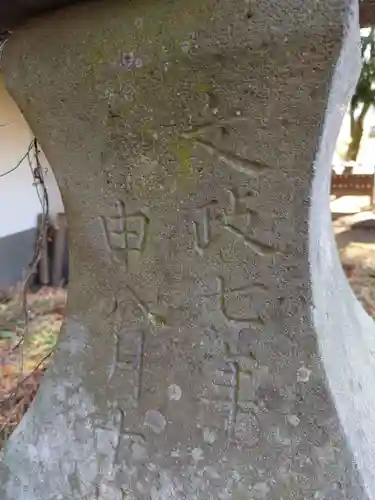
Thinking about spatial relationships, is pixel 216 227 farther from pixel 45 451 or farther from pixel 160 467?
pixel 45 451

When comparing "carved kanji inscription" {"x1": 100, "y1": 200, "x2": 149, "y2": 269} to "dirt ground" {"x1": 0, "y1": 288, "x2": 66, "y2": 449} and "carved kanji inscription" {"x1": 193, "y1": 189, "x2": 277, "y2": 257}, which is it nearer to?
"carved kanji inscription" {"x1": 193, "y1": 189, "x2": 277, "y2": 257}

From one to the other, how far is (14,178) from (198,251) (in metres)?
4.17

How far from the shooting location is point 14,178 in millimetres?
5008

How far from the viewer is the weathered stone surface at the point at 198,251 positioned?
3.49 ft

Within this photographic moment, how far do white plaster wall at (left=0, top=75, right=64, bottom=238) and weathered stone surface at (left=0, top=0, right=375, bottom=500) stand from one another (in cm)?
363

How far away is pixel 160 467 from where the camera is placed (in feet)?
4.04

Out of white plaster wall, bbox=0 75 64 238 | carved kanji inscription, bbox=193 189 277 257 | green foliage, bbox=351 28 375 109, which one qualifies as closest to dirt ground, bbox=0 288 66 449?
white plaster wall, bbox=0 75 64 238

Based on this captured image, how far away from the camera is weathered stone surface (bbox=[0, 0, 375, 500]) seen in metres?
1.06

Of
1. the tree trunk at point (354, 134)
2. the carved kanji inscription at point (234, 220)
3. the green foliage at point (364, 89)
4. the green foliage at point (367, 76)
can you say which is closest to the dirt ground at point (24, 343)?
the carved kanji inscription at point (234, 220)

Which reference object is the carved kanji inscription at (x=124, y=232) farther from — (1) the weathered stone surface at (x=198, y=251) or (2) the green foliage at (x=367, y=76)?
(2) the green foliage at (x=367, y=76)

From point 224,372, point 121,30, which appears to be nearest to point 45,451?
point 224,372

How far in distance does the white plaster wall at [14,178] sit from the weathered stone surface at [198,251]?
3.63 m

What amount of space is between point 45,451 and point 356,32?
1099 mm

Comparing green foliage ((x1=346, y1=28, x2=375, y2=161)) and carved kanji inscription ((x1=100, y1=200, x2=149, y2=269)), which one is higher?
carved kanji inscription ((x1=100, y1=200, x2=149, y2=269))
